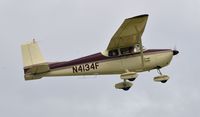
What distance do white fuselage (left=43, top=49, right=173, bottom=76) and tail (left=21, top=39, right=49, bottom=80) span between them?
0.31 meters

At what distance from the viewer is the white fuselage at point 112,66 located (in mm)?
29766

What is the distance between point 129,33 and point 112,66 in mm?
1672

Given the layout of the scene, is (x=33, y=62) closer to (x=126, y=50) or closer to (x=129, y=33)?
(x=126, y=50)

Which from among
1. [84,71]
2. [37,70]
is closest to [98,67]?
[84,71]

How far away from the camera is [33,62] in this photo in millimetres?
30719

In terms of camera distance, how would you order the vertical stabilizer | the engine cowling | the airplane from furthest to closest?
1. the vertical stabilizer
2. the airplane
3. the engine cowling

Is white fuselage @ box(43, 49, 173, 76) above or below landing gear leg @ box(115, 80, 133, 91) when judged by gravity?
above

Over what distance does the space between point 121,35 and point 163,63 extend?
93.6 inches

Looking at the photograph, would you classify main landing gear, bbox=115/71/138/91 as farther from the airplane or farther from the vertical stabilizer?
the vertical stabilizer

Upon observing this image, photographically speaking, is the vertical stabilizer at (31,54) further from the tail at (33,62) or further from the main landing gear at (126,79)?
the main landing gear at (126,79)

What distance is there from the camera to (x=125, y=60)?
29891mm

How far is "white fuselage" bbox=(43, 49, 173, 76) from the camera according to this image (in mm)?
29766

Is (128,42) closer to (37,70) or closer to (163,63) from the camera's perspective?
(163,63)

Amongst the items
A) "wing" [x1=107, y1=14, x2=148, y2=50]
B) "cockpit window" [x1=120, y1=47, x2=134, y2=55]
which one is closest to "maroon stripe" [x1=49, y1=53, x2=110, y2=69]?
"wing" [x1=107, y1=14, x2=148, y2=50]
